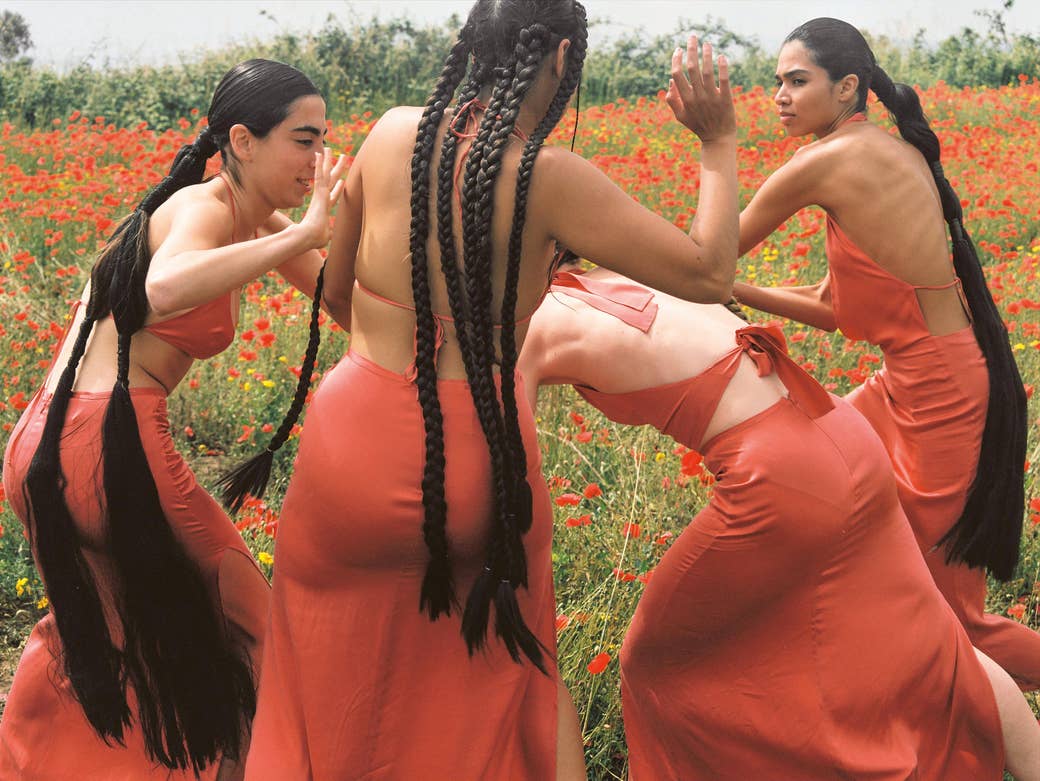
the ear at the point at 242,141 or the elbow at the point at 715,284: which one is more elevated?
the ear at the point at 242,141

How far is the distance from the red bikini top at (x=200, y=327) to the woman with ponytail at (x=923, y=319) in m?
1.37

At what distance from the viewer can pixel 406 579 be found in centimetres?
245

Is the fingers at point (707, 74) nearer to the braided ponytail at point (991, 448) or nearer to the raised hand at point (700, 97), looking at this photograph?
the raised hand at point (700, 97)

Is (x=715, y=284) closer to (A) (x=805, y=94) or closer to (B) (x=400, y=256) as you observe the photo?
(B) (x=400, y=256)

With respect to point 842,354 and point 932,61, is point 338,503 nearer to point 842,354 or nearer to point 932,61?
point 842,354

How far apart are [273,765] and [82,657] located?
65cm

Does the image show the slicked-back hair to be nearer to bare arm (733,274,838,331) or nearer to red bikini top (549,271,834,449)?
red bikini top (549,271,834,449)

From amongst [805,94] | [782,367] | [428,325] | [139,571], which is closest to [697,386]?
[782,367]

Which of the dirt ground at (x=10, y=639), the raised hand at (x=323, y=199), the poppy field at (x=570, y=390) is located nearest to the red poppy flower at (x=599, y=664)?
the poppy field at (x=570, y=390)

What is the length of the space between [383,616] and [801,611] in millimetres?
907

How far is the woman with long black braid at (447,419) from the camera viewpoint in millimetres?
2285

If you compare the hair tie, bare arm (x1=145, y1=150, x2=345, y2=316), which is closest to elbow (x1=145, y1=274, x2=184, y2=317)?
bare arm (x1=145, y1=150, x2=345, y2=316)

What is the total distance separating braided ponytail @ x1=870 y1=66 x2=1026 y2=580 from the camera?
11.1 feet

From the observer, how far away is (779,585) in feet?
8.83
